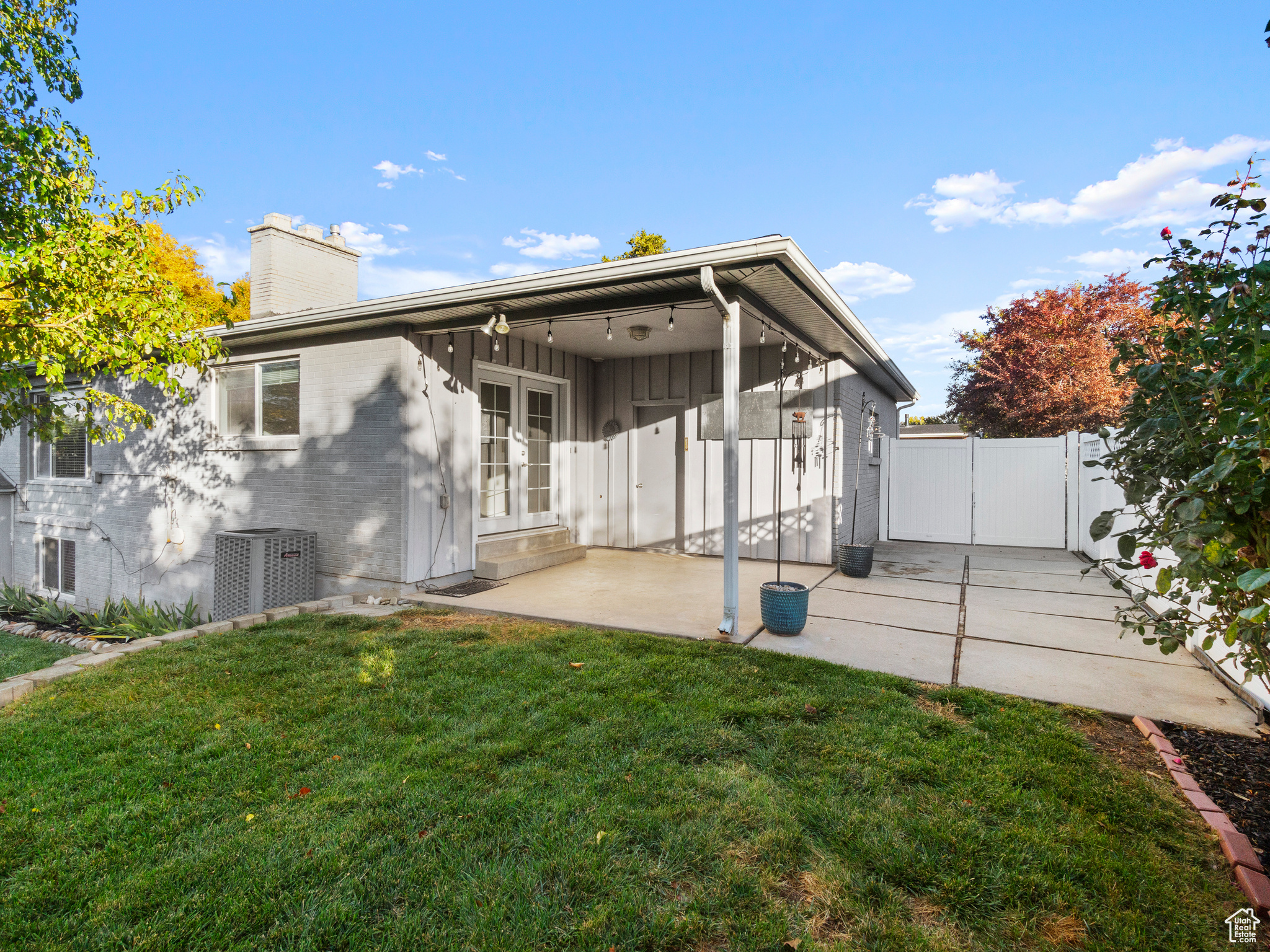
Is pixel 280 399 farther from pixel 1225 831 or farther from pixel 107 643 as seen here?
pixel 1225 831

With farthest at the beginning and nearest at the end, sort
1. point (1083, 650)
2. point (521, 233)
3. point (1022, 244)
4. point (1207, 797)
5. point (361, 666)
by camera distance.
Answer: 1. point (521, 233)
2. point (1022, 244)
3. point (1083, 650)
4. point (361, 666)
5. point (1207, 797)

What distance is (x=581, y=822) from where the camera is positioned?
207 centimetres

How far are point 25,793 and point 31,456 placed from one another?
9.76 metres

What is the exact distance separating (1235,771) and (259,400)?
8.15 m

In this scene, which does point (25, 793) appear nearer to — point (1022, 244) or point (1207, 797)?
point (1207, 797)

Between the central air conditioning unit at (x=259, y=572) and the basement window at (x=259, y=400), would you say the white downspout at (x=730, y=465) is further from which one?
the basement window at (x=259, y=400)

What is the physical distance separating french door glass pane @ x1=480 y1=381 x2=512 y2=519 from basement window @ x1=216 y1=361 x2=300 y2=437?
1917 mm

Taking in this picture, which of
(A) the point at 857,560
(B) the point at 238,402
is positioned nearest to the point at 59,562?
(B) the point at 238,402

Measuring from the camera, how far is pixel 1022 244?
41.0 feet

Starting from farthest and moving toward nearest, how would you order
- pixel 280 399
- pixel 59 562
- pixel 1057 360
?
1. pixel 1057 360
2. pixel 59 562
3. pixel 280 399

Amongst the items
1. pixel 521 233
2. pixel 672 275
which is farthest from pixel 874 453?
pixel 521 233

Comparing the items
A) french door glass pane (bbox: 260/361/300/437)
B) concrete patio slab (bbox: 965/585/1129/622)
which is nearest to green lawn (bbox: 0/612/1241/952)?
concrete patio slab (bbox: 965/585/1129/622)

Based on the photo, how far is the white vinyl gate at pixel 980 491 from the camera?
912 centimetres

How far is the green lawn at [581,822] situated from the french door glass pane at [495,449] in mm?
3542
